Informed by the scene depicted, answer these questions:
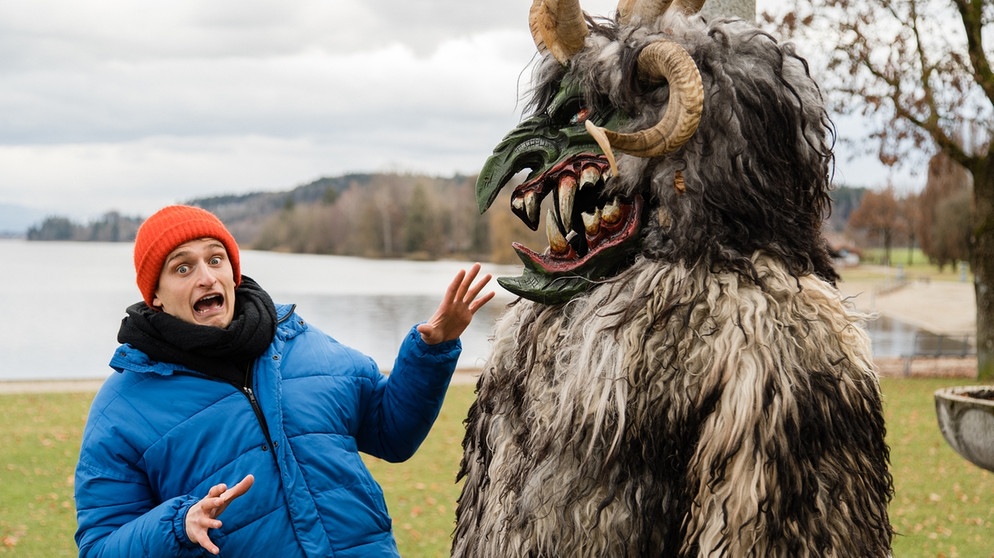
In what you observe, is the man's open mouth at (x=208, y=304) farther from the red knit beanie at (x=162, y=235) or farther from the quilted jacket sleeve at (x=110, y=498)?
the quilted jacket sleeve at (x=110, y=498)

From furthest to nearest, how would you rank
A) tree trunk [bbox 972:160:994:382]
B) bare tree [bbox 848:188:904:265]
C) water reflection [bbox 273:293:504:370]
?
bare tree [bbox 848:188:904:265], water reflection [bbox 273:293:504:370], tree trunk [bbox 972:160:994:382]

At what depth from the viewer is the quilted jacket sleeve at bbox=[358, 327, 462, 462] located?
9.82 feet

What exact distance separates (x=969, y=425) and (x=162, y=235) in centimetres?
486

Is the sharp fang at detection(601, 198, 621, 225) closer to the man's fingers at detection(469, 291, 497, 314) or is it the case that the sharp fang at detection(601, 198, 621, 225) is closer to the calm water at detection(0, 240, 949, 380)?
the man's fingers at detection(469, 291, 497, 314)

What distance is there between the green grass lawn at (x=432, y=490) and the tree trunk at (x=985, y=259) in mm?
2363

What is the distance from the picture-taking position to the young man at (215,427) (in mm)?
2523

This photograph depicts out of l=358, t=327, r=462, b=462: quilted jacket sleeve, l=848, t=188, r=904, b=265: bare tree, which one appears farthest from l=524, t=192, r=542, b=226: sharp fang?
l=848, t=188, r=904, b=265: bare tree

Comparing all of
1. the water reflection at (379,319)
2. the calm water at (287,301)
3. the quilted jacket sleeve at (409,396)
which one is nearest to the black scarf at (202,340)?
the quilted jacket sleeve at (409,396)

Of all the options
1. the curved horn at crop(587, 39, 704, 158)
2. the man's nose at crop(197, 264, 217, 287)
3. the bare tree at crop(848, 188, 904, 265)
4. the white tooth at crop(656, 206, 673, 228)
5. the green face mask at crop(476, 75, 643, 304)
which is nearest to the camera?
the curved horn at crop(587, 39, 704, 158)

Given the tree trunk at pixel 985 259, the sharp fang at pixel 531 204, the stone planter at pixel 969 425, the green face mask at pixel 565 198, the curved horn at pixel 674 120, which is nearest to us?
the curved horn at pixel 674 120

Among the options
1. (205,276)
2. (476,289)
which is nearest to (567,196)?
(476,289)

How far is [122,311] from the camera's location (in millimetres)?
35500

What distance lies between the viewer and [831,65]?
622 inches

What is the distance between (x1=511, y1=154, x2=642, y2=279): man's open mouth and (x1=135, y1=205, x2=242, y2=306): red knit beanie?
3.48 feet
